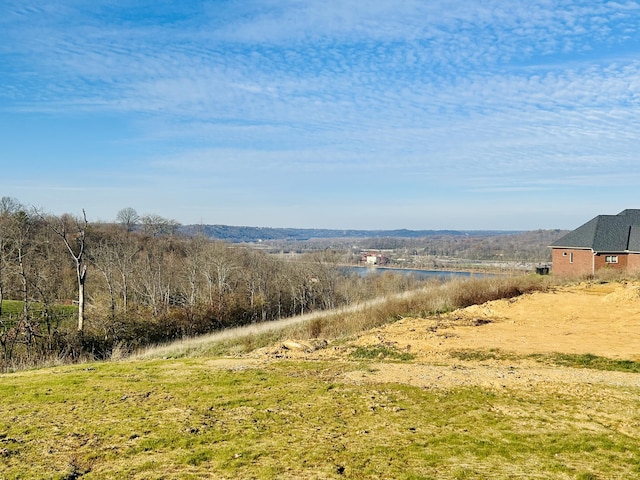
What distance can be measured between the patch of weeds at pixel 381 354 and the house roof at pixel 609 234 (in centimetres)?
2723

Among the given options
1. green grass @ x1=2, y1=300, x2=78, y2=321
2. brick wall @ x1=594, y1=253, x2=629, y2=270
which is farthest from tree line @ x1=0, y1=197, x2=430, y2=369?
brick wall @ x1=594, y1=253, x2=629, y2=270

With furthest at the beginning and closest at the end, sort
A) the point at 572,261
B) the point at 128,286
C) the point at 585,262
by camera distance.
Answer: the point at 128,286 < the point at 572,261 < the point at 585,262

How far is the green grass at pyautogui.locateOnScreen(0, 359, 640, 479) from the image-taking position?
220 inches

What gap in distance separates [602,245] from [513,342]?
24.8m

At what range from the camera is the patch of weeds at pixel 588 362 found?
473 inches

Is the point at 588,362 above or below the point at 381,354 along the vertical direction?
above

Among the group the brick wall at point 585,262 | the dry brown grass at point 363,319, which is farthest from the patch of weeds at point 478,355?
the brick wall at point 585,262

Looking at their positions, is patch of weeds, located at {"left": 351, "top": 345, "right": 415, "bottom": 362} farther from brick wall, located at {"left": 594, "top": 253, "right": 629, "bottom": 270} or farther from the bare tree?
brick wall, located at {"left": 594, "top": 253, "right": 629, "bottom": 270}

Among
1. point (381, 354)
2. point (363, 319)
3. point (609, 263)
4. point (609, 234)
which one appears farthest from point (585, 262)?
point (381, 354)

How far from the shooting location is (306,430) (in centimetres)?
689

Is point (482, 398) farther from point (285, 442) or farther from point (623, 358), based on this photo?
point (623, 358)

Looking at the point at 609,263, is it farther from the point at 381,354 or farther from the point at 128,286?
the point at 128,286

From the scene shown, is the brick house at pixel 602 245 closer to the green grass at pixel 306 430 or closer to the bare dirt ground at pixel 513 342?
the bare dirt ground at pixel 513 342

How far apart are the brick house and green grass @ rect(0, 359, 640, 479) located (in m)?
30.7
